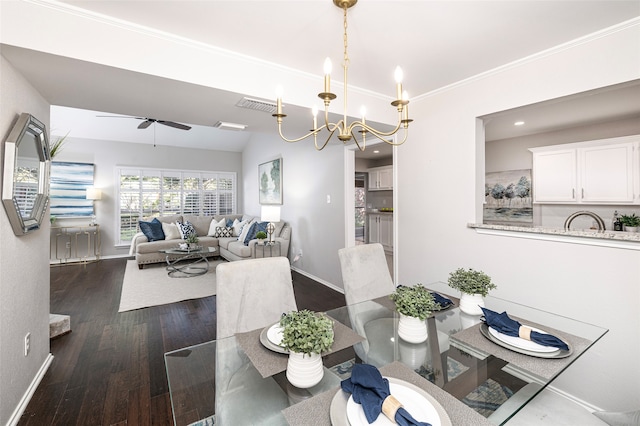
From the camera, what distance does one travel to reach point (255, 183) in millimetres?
7172

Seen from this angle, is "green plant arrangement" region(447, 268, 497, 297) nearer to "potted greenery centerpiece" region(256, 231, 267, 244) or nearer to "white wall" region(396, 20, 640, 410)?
"white wall" region(396, 20, 640, 410)

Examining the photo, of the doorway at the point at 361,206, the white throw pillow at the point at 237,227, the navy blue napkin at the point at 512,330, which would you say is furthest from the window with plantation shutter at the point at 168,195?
the navy blue napkin at the point at 512,330

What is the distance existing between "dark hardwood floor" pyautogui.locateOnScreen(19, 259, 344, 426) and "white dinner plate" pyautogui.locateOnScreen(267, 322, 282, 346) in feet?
3.35

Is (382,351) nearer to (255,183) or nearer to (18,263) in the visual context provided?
(18,263)

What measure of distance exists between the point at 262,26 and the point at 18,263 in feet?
7.00

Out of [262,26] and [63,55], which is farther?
[262,26]

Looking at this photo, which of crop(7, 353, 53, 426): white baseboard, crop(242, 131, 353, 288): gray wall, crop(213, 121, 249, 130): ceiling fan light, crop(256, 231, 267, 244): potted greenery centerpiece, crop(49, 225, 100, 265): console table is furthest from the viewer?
crop(49, 225, 100, 265): console table

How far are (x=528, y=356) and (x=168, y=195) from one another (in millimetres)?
7900

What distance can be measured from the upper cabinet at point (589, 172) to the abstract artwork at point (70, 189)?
8.66 m

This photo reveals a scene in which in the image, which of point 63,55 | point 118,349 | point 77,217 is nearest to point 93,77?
point 63,55

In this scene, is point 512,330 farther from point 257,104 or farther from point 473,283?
point 257,104

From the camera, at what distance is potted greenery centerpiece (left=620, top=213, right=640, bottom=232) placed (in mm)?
3064

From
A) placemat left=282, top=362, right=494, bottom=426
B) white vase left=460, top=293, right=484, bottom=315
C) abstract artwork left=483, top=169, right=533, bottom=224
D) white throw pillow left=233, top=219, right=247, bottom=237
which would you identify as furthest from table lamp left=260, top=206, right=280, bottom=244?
placemat left=282, top=362, right=494, bottom=426

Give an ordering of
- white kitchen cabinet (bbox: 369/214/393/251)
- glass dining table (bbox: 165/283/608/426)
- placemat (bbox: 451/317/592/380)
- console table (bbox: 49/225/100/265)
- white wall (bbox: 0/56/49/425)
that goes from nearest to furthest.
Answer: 1. glass dining table (bbox: 165/283/608/426)
2. placemat (bbox: 451/317/592/380)
3. white wall (bbox: 0/56/49/425)
4. console table (bbox: 49/225/100/265)
5. white kitchen cabinet (bbox: 369/214/393/251)
